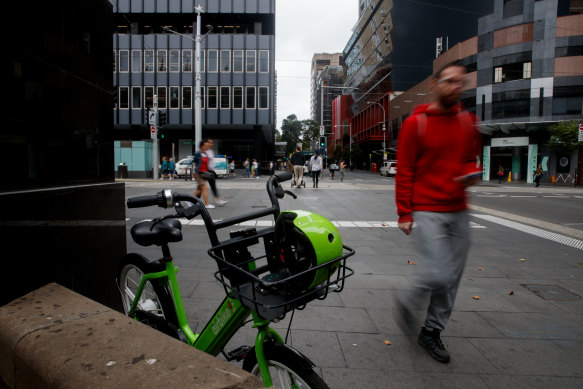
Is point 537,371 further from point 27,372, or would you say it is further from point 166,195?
point 27,372

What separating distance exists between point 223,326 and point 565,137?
35.9m

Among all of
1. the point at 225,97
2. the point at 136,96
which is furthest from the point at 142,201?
the point at 136,96

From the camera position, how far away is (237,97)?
124 feet

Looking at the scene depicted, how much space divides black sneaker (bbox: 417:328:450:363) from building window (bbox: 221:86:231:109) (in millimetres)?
36842

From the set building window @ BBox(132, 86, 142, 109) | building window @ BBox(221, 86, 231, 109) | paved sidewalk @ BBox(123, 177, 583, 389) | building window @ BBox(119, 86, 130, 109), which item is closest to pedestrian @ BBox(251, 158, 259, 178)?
building window @ BBox(221, 86, 231, 109)

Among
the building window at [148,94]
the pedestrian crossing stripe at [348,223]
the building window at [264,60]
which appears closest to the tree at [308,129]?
the building window at [264,60]

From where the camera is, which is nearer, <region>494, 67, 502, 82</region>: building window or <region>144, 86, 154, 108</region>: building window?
<region>494, 67, 502, 82</region>: building window

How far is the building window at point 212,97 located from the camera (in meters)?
37.8

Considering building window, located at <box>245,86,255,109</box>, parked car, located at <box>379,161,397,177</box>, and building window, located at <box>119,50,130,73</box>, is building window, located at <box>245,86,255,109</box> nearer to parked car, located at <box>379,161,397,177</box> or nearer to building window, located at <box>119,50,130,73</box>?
building window, located at <box>119,50,130,73</box>

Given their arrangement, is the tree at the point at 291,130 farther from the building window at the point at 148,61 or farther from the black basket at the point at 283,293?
the black basket at the point at 283,293

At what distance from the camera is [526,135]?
36.8 metres

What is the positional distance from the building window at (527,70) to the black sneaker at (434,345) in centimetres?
4028

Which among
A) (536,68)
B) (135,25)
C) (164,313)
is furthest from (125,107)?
(164,313)

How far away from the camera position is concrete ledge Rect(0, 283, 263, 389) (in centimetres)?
147
